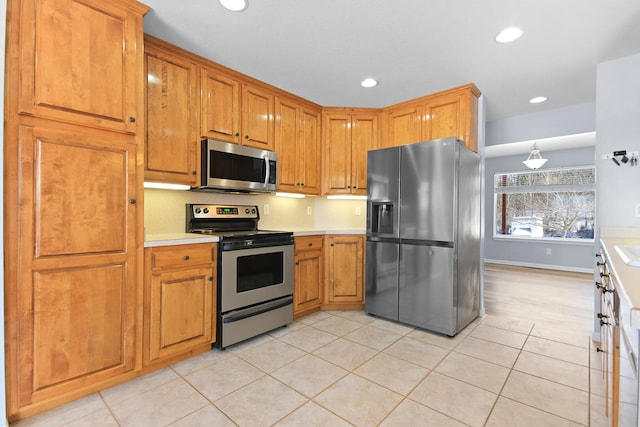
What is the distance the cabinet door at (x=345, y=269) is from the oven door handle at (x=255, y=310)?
0.65m

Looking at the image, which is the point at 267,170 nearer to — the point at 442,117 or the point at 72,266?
the point at 72,266

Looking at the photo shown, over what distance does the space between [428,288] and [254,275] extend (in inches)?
61.7

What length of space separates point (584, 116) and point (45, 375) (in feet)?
17.7

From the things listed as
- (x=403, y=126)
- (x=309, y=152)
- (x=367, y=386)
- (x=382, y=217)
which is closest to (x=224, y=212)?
(x=309, y=152)

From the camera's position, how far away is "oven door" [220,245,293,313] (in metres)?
2.39

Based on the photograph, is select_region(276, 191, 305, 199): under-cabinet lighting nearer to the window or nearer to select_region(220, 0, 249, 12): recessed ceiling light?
select_region(220, 0, 249, 12): recessed ceiling light

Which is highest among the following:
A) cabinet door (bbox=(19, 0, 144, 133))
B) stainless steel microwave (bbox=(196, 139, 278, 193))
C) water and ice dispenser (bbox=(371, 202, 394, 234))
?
cabinet door (bbox=(19, 0, 144, 133))

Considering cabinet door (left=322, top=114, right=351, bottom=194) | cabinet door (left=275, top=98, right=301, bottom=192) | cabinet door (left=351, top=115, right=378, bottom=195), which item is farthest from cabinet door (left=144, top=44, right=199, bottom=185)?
cabinet door (left=351, top=115, right=378, bottom=195)

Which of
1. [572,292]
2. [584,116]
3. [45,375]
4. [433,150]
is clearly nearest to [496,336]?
[433,150]

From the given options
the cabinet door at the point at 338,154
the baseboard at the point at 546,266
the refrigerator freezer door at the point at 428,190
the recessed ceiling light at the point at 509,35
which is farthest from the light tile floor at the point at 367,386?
the baseboard at the point at 546,266

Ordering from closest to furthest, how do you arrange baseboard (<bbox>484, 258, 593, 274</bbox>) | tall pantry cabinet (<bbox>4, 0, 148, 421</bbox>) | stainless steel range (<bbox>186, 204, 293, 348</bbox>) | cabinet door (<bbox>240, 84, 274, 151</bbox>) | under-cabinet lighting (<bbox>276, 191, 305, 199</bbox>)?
tall pantry cabinet (<bbox>4, 0, 148, 421</bbox>)
stainless steel range (<bbox>186, 204, 293, 348</bbox>)
cabinet door (<bbox>240, 84, 274, 151</bbox>)
under-cabinet lighting (<bbox>276, 191, 305, 199</bbox>)
baseboard (<bbox>484, 258, 593, 274</bbox>)

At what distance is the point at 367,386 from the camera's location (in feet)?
6.37

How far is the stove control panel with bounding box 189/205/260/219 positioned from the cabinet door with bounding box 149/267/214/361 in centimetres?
63

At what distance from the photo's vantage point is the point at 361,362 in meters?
2.25
